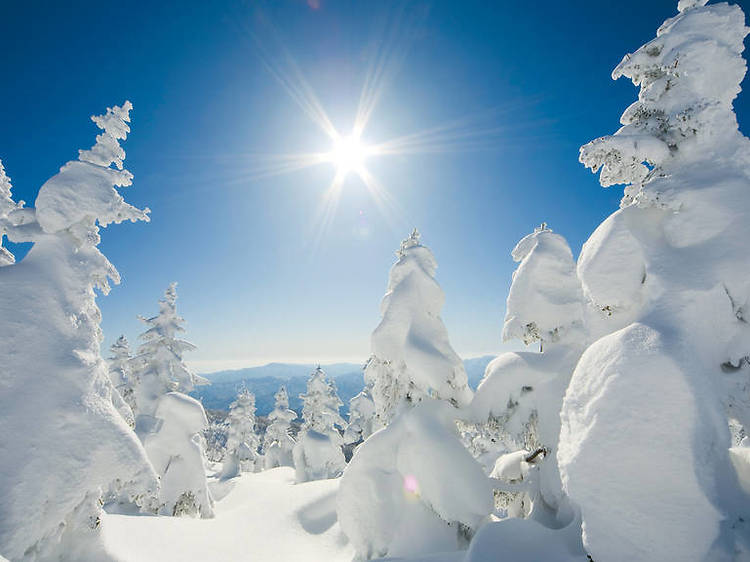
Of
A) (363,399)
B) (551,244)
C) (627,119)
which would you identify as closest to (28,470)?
(627,119)

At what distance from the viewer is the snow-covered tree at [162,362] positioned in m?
21.3

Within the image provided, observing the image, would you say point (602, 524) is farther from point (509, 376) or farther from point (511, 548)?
point (509, 376)

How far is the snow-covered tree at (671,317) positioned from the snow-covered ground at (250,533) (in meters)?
10.3

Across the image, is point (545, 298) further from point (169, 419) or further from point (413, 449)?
point (169, 419)

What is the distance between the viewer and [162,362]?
21953 millimetres

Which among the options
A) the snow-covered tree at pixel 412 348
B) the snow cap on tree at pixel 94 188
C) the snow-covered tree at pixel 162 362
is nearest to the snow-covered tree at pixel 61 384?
the snow cap on tree at pixel 94 188

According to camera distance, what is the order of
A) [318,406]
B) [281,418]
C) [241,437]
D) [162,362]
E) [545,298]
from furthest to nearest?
[241,437] < [281,418] < [318,406] < [162,362] < [545,298]

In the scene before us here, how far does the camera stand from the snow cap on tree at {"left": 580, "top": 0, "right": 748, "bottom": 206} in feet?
20.8

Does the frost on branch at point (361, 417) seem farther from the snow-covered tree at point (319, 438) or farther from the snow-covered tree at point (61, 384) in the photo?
the snow-covered tree at point (61, 384)

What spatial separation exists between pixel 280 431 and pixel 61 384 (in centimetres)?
4392

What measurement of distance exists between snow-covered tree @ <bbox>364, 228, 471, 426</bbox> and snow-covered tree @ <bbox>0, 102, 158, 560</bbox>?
299 inches

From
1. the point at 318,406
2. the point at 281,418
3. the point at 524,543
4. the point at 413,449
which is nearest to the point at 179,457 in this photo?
the point at 413,449

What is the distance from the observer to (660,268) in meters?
5.94

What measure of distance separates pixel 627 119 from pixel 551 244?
200 inches
